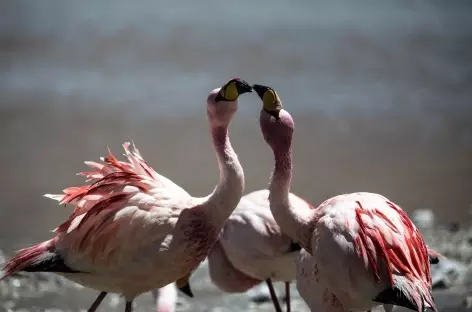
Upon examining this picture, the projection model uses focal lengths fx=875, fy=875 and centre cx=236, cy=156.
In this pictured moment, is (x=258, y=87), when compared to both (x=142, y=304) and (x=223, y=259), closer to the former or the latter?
(x=223, y=259)

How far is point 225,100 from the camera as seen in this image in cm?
348

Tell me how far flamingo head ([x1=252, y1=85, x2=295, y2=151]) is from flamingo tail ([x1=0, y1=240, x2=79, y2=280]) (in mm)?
971

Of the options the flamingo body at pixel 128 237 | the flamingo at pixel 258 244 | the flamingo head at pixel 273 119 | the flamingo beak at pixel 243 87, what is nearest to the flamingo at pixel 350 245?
the flamingo head at pixel 273 119

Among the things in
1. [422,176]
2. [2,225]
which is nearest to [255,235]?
[2,225]

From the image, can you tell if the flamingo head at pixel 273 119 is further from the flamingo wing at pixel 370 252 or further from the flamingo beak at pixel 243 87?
the flamingo wing at pixel 370 252

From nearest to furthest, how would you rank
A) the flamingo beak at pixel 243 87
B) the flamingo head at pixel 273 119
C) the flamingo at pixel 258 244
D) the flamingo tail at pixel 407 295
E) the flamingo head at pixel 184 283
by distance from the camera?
the flamingo tail at pixel 407 295, the flamingo head at pixel 273 119, the flamingo beak at pixel 243 87, the flamingo at pixel 258 244, the flamingo head at pixel 184 283

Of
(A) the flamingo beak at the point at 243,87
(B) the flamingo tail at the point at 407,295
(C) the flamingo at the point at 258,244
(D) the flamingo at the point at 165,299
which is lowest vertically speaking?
(D) the flamingo at the point at 165,299

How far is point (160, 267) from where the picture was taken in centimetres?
347

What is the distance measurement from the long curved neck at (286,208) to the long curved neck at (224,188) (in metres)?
0.19

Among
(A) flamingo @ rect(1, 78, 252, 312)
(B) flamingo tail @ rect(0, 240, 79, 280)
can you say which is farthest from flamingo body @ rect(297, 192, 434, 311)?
(B) flamingo tail @ rect(0, 240, 79, 280)

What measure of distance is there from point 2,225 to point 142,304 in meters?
1.62

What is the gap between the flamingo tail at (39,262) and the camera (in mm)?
3512

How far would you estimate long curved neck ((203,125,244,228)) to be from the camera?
354 centimetres

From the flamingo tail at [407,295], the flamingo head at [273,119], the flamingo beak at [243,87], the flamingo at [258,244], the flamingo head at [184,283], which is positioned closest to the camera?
the flamingo tail at [407,295]
